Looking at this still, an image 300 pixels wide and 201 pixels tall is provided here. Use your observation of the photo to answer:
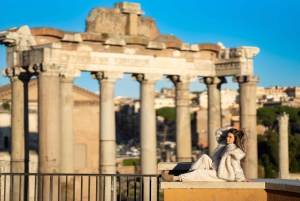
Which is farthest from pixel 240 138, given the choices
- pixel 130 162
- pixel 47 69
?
pixel 130 162

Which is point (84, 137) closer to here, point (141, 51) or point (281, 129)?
point (281, 129)

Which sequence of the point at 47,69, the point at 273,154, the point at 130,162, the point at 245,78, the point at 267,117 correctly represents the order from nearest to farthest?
the point at 47,69 < the point at 245,78 < the point at 273,154 < the point at 130,162 < the point at 267,117

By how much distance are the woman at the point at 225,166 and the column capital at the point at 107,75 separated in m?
12.6

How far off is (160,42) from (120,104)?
138774 millimetres

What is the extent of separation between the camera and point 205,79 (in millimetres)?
26359

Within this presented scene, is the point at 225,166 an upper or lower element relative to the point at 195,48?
lower

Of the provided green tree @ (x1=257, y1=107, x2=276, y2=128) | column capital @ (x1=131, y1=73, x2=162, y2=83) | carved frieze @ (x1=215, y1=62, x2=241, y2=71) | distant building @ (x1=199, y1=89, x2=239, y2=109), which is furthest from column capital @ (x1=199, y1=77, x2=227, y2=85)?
distant building @ (x1=199, y1=89, x2=239, y2=109)

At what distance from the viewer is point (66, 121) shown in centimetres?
2269

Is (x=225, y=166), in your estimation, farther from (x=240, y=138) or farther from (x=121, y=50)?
(x=121, y=50)

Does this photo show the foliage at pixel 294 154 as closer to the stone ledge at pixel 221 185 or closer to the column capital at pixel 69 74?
the column capital at pixel 69 74

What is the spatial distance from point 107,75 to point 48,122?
3.71 m

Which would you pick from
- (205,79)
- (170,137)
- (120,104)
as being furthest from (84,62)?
(120,104)

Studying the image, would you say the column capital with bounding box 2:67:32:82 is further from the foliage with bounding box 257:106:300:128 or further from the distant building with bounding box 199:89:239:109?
the distant building with bounding box 199:89:239:109

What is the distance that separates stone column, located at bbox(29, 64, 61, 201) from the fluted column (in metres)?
1.71
